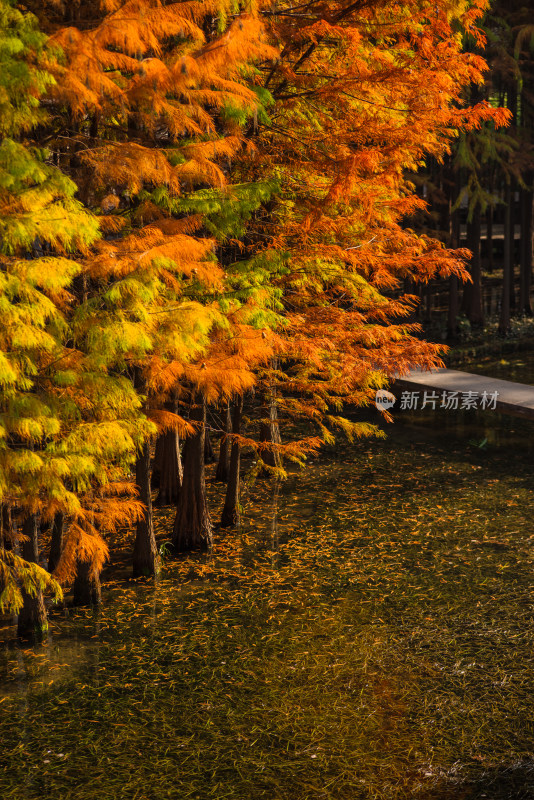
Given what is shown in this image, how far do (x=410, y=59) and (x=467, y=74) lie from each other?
777mm

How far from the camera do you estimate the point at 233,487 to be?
12.7m

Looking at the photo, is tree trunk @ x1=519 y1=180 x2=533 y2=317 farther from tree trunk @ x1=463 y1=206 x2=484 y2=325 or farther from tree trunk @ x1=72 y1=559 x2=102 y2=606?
tree trunk @ x1=72 y1=559 x2=102 y2=606

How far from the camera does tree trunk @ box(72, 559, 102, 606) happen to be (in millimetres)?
10031

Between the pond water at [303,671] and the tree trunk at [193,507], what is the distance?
1.32 feet

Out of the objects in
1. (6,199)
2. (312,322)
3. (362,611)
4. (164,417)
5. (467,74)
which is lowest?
(362,611)

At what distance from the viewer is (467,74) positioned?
10688 mm

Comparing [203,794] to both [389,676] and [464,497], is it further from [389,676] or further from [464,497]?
[464,497]

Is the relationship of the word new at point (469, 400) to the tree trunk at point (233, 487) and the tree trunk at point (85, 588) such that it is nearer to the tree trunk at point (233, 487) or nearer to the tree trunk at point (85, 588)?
the tree trunk at point (233, 487)

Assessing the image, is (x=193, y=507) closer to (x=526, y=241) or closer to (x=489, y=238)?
(x=526, y=241)

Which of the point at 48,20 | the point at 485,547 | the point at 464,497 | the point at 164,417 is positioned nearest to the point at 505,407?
the point at 464,497

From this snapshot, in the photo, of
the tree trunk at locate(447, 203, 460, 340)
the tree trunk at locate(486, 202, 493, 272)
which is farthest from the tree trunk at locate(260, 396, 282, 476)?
the tree trunk at locate(486, 202, 493, 272)

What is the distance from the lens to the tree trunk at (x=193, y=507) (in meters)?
11.7

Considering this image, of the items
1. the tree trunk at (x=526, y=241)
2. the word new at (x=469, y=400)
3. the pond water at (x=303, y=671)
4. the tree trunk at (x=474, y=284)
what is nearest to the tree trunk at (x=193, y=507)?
the pond water at (x=303, y=671)

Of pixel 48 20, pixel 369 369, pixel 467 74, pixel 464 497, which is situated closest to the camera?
pixel 48 20
